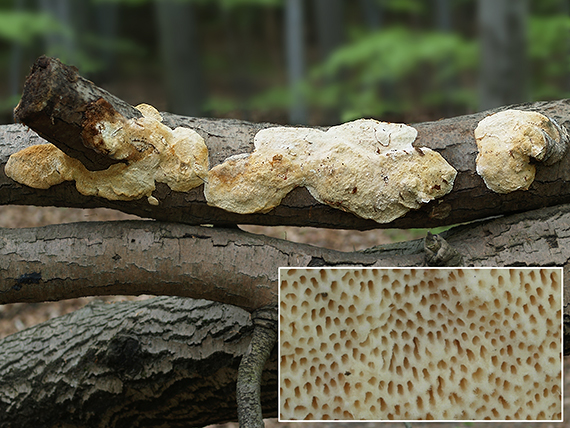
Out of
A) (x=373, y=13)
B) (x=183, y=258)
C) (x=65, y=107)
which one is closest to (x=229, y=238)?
(x=183, y=258)

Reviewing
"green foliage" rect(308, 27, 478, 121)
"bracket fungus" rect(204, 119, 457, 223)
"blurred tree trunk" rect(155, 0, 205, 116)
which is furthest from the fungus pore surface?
"blurred tree trunk" rect(155, 0, 205, 116)

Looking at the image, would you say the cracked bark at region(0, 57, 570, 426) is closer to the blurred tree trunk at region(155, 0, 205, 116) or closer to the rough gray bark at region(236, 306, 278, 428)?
the rough gray bark at region(236, 306, 278, 428)

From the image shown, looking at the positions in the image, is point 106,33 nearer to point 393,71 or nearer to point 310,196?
point 393,71

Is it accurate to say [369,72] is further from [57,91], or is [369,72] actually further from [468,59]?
[57,91]

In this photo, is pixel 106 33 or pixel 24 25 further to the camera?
pixel 106 33

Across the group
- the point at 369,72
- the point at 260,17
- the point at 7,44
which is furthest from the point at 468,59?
the point at 7,44

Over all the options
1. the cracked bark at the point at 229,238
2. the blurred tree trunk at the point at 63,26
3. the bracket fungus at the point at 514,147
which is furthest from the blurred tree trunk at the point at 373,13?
the bracket fungus at the point at 514,147
